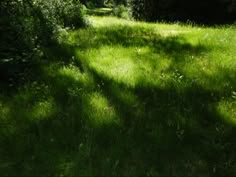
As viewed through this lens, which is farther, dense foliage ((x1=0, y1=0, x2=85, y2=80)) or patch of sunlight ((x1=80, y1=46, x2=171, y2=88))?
dense foliage ((x1=0, y1=0, x2=85, y2=80))

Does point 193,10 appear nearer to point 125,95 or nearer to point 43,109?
point 125,95

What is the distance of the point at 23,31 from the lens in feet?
31.8

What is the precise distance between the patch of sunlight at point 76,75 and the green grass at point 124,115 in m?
0.02

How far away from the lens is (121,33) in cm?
1295

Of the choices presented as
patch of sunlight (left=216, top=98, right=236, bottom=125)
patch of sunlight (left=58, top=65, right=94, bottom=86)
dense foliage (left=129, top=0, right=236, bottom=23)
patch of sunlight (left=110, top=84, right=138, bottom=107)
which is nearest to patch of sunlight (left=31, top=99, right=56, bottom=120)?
patch of sunlight (left=58, top=65, right=94, bottom=86)

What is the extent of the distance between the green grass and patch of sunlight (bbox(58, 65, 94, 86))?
2 cm

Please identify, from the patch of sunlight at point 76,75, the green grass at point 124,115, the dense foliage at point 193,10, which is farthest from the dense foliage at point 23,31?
the dense foliage at point 193,10

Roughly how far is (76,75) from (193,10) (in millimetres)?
14617

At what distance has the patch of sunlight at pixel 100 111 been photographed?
281 inches

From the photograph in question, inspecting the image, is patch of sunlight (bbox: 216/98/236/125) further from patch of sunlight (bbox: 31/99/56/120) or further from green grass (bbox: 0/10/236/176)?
patch of sunlight (bbox: 31/99/56/120)

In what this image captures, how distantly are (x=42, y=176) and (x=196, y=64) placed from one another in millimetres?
4909

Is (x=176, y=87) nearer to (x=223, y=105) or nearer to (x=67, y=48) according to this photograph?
(x=223, y=105)

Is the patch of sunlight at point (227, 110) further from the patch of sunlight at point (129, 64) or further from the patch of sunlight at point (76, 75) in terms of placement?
the patch of sunlight at point (76, 75)

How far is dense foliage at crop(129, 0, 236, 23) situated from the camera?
20969 mm
